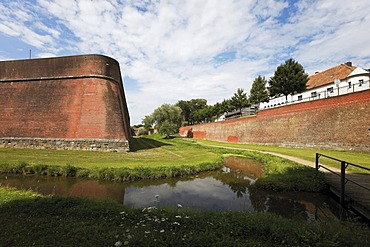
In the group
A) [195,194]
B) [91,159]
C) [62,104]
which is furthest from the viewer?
[62,104]

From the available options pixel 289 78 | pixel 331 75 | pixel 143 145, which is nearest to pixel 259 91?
pixel 289 78

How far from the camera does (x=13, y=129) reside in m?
17.5

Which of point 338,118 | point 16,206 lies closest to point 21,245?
point 16,206

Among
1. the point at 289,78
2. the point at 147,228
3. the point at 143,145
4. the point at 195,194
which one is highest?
the point at 289,78

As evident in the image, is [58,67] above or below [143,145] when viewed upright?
above

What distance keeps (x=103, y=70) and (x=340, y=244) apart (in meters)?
19.1

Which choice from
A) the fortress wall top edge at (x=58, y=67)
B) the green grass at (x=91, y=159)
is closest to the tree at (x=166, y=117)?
the fortress wall top edge at (x=58, y=67)

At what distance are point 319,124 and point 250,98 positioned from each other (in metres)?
22.0

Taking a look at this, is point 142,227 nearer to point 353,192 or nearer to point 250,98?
point 353,192

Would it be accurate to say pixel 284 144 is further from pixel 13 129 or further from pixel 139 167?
pixel 13 129

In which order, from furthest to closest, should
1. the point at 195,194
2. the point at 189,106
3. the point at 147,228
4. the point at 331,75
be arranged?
the point at 189,106
the point at 331,75
the point at 195,194
the point at 147,228

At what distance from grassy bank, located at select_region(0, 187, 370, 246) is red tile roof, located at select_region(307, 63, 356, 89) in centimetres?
2897

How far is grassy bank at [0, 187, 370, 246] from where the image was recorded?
332 cm

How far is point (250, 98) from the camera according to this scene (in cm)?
3953
